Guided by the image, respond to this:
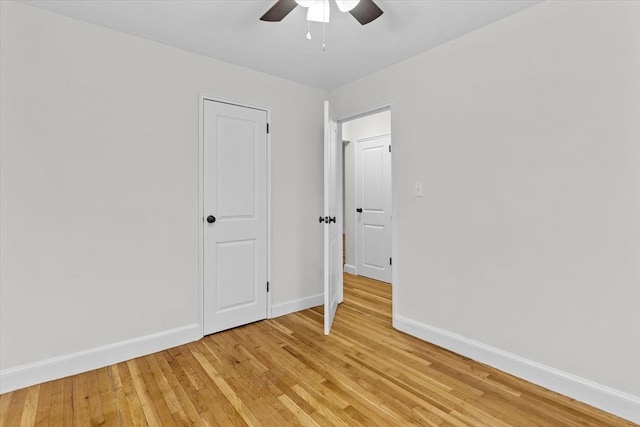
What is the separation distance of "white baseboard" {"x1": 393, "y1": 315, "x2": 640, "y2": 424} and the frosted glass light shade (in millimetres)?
2487

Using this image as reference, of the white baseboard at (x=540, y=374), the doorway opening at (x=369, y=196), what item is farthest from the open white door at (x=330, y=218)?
the doorway opening at (x=369, y=196)

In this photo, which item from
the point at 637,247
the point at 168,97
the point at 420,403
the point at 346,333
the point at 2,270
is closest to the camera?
the point at 637,247

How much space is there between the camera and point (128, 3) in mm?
1982

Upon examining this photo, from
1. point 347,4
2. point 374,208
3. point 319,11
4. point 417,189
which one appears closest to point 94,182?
point 319,11

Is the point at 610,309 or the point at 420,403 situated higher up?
the point at 610,309

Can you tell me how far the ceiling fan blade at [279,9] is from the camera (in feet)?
5.65

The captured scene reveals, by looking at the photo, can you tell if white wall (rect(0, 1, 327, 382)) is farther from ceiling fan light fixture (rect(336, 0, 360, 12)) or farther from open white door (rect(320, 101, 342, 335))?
ceiling fan light fixture (rect(336, 0, 360, 12))

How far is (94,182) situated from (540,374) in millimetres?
3301

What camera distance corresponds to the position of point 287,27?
2.26 meters

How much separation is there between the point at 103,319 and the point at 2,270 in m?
0.67

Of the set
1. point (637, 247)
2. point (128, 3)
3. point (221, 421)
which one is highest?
point (128, 3)

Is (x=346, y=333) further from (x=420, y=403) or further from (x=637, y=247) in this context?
(x=637, y=247)

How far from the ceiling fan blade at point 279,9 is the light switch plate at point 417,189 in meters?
1.65

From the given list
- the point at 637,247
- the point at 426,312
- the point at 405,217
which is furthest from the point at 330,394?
the point at 637,247
